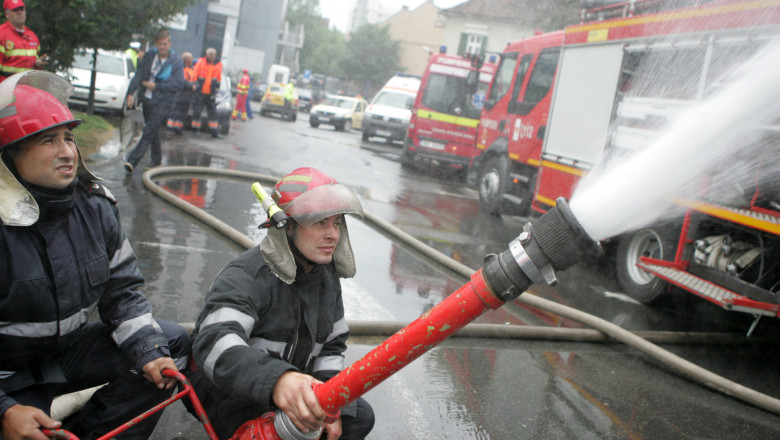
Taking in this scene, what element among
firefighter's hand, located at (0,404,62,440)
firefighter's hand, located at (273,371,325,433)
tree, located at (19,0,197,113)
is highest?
tree, located at (19,0,197,113)

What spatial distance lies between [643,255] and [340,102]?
23.6 meters

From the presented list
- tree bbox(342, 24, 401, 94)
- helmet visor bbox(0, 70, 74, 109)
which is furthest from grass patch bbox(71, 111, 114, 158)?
tree bbox(342, 24, 401, 94)

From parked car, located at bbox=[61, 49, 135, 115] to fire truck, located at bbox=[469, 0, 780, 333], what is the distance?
1073cm

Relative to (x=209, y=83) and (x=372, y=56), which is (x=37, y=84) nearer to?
A: (x=209, y=83)

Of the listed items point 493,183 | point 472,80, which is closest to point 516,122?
point 493,183

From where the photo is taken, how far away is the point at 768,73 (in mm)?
2904

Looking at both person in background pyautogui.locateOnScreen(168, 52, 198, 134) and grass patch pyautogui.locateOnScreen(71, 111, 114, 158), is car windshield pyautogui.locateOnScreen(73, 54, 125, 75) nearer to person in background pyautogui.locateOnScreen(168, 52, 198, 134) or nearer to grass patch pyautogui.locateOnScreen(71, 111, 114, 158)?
grass patch pyautogui.locateOnScreen(71, 111, 114, 158)

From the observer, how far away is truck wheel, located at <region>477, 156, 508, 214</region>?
1072 centimetres

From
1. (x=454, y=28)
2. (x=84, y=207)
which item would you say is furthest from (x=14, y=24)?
(x=454, y=28)

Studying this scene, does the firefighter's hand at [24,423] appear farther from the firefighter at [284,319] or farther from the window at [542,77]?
the window at [542,77]

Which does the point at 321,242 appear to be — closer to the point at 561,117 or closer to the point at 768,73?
the point at 768,73

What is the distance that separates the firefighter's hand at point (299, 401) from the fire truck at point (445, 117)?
1388 cm

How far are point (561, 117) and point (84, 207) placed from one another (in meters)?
7.17

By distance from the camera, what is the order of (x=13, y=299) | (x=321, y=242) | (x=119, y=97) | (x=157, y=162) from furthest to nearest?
(x=119, y=97), (x=157, y=162), (x=321, y=242), (x=13, y=299)
